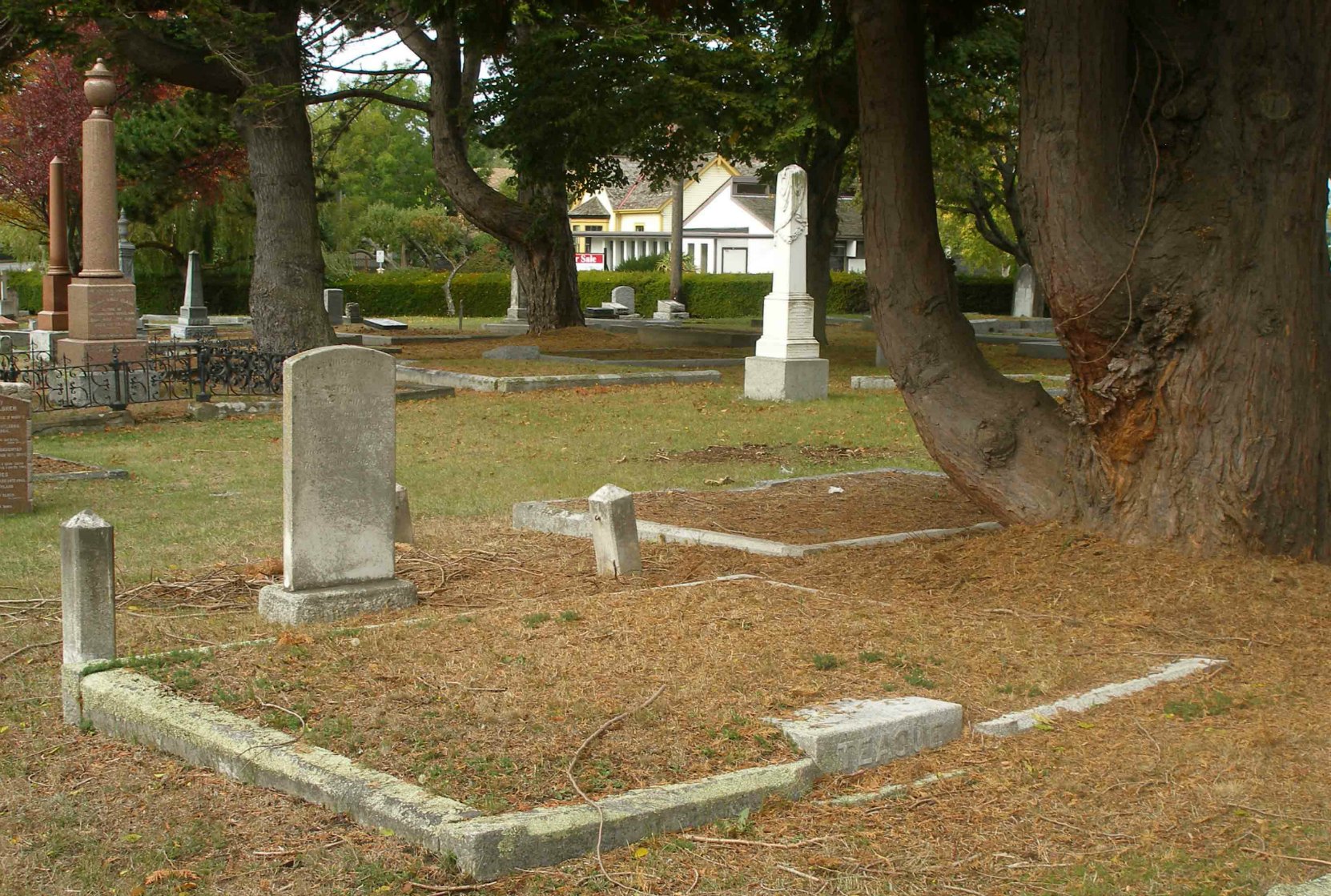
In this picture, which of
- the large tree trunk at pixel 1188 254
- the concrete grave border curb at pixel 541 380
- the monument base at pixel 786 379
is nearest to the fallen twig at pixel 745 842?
the large tree trunk at pixel 1188 254

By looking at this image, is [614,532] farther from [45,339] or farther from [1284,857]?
[45,339]

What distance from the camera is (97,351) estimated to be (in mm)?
19438

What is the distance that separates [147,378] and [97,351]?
1.68 meters

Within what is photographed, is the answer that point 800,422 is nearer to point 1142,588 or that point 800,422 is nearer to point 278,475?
point 278,475

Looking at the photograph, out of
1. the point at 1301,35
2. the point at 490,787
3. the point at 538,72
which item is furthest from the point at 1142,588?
the point at 538,72

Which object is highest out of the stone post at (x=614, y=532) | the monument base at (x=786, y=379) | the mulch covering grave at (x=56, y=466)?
the monument base at (x=786, y=379)

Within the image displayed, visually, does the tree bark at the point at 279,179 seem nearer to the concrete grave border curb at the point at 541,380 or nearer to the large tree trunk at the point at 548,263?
the concrete grave border curb at the point at 541,380

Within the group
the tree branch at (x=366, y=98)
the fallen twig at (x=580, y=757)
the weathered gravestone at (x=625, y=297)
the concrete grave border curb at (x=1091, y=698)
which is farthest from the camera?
the weathered gravestone at (x=625, y=297)

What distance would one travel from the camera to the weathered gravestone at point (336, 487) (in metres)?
6.82

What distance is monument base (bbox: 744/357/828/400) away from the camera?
60.6 ft

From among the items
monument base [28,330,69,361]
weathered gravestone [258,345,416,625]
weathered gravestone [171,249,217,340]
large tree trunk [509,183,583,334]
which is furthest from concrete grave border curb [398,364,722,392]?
weathered gravestone [171,249,217,340]

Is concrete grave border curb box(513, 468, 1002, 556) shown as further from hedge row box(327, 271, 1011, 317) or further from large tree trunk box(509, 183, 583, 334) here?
hedge row box(327, 271, 1011, 317)

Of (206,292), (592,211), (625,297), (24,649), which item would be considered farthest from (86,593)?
(592,211)

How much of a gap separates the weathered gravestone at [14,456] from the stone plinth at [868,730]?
7.32 metres
